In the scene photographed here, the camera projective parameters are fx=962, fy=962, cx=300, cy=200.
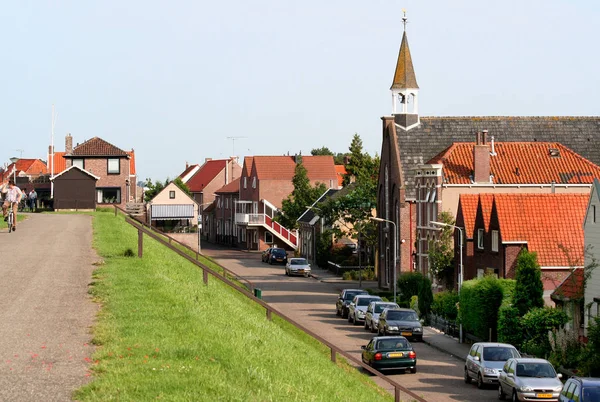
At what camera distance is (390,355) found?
33.2 metres

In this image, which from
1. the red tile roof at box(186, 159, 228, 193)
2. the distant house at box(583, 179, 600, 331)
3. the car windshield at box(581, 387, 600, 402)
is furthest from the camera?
the red tile roof at box(186, 159, 228, 193)

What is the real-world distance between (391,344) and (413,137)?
3529 cm

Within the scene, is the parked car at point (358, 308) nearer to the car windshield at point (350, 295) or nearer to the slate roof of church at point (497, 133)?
the car windshield at point (350, 295)

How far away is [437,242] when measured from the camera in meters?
56.0

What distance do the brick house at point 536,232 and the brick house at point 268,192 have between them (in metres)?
56.4

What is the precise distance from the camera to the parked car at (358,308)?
48875 mm

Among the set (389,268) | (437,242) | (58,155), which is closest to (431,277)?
(437,242)

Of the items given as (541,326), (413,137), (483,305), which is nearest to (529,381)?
(541,326)

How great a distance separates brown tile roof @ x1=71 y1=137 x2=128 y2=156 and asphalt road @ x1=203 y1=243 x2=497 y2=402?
13.8 metres

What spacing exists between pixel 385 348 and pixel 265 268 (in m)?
50.3

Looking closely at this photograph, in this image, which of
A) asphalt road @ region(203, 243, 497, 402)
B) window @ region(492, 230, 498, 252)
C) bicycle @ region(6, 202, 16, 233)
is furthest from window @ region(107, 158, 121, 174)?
bicycle @ region(6, 202, 16, 233)

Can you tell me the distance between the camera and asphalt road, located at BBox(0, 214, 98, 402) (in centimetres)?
1267

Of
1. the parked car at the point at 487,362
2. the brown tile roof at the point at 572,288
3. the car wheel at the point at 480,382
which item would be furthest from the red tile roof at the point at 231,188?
the car wheel at the point at 480,382

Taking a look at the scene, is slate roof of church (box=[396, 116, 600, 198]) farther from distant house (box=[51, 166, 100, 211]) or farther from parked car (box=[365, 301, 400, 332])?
distant house (box=[51, 166, 100, 211])
